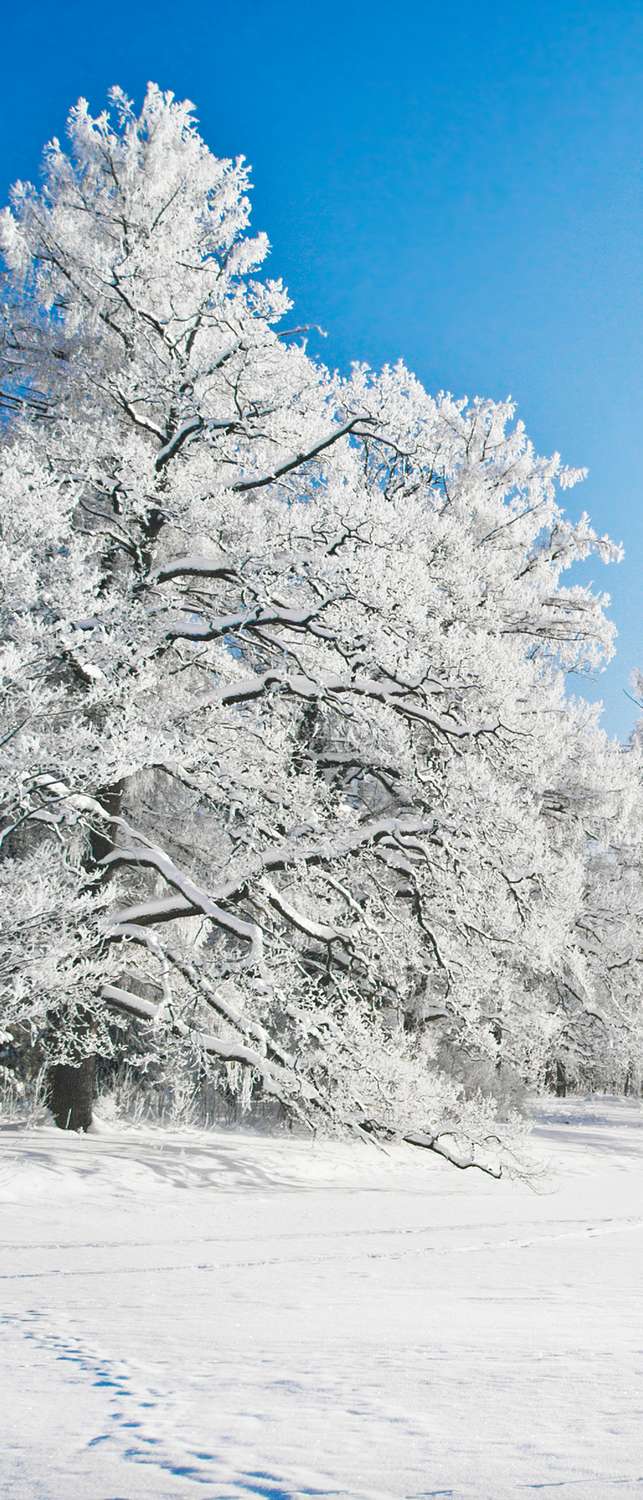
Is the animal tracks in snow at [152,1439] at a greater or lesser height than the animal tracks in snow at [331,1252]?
greater

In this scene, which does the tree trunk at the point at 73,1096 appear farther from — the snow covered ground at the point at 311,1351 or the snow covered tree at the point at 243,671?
the snow covered ground at the point at 311,1351

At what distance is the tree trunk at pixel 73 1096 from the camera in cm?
1103

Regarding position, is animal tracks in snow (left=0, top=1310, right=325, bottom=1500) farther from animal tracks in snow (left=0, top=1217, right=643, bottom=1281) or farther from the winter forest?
animal tracks in snow (left=0, top=1217, right=643, bottom=1281)

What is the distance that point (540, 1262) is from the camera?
5.41m

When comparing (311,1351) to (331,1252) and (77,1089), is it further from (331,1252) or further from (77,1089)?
(77,1089)

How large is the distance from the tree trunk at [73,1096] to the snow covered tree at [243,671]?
4 cm

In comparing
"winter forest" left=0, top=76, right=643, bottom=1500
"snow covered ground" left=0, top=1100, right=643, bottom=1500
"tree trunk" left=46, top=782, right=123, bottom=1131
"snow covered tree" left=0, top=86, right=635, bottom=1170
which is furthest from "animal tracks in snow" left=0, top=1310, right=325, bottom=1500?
"tree trunk" left=46, top=782, right=123, bottom=1131

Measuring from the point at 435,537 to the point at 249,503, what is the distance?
3.73m

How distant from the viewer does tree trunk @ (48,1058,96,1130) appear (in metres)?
11.0

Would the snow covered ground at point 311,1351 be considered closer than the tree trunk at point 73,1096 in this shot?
Yes

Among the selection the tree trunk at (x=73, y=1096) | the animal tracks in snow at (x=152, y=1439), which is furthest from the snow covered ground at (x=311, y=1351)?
the tree trunk at (x=73, y=1096)

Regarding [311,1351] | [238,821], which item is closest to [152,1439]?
[311,1351]

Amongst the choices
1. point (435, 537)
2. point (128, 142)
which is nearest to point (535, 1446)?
point (128, 142)

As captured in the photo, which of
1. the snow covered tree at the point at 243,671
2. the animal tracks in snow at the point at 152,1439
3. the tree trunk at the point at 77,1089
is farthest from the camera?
the tree trunk at the point at 77,1089
